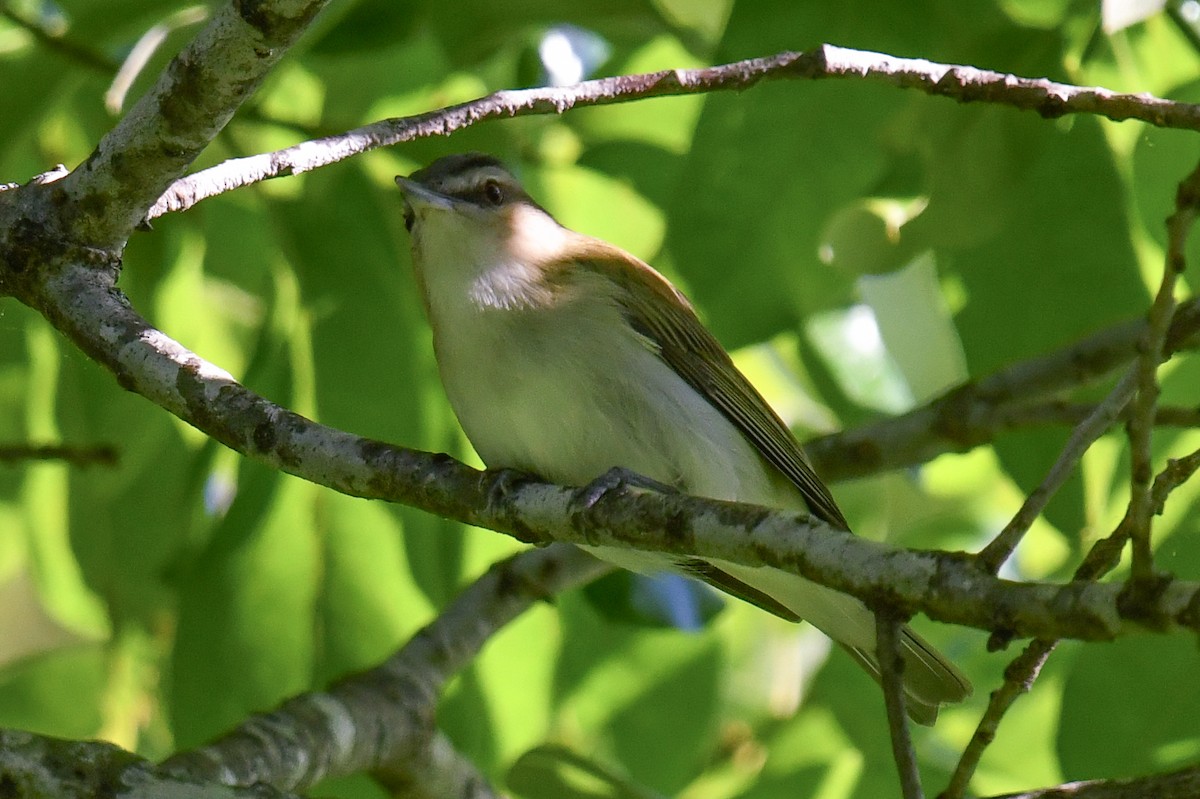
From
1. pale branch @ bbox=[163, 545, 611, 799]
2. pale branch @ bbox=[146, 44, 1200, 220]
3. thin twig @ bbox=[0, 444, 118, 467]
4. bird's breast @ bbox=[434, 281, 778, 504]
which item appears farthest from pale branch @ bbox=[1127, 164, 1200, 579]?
thin twig @ bbox=[0, 444, 118, 467]

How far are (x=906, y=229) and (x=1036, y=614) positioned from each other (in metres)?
2.01

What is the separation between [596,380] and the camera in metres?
3.61

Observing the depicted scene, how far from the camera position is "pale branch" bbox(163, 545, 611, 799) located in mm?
3467

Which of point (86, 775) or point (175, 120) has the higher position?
point (175, 120)

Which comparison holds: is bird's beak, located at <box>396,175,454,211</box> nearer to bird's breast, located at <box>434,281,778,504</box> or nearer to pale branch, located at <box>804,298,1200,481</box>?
bird's breast, located at <box>434,281,778,504</box>

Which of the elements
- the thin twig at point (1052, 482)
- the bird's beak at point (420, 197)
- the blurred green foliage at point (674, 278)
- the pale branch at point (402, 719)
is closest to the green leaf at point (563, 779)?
the blurred green foliage at point (674, 278)

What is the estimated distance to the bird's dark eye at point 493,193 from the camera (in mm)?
4078

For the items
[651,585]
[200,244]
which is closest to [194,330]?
[200,244]

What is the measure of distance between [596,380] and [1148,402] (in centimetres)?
192

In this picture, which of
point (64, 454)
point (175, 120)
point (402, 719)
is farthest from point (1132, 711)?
point (64, 454)

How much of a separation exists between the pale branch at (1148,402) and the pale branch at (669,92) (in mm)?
1104

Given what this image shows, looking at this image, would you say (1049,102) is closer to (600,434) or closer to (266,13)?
(600,434)

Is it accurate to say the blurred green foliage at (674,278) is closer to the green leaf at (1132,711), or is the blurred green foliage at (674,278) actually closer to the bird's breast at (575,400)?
the green leaf at (1132,711)

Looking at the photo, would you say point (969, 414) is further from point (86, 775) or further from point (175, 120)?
point (86, 775)
